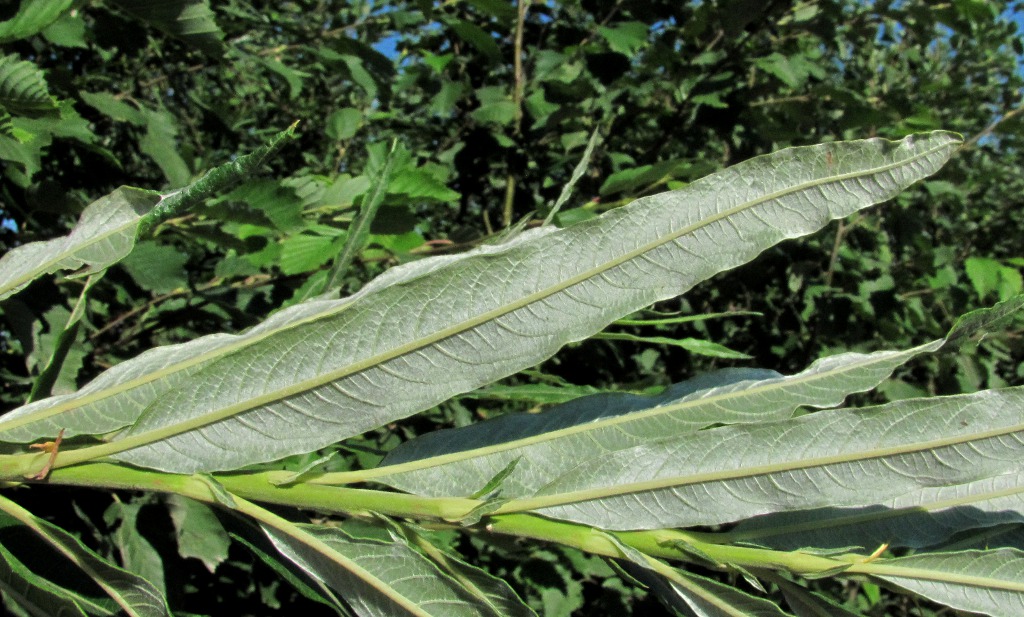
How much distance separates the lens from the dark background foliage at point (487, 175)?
1.65 metres

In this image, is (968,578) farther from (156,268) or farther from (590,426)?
(156,268)

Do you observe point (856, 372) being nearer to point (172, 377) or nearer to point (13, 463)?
point (172, 377)

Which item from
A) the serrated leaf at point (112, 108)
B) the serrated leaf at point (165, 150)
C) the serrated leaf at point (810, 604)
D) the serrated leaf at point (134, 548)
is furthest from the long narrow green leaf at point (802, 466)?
the serrated leaf at point (112, 108)

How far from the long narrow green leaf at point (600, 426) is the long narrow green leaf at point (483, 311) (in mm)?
95

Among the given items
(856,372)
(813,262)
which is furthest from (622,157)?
(856,372)

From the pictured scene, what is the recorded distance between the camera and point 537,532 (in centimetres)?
73

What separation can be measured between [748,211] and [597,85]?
1.85 meters

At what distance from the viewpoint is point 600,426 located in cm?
80

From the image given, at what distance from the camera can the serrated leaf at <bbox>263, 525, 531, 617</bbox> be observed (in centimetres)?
69

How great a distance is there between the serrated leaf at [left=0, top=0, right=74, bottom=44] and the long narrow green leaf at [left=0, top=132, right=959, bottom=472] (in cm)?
101

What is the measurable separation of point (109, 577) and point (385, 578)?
259mm

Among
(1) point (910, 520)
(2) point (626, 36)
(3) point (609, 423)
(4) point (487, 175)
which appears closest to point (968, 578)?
(1) point (910, 520)

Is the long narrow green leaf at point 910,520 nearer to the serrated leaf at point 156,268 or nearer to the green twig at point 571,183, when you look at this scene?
the green twig at point 571,183

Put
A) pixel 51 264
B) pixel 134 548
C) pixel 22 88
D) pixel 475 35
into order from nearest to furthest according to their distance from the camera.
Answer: pixel 51 264, pixel 22 88, pixel 134 548, pixel 475 35
